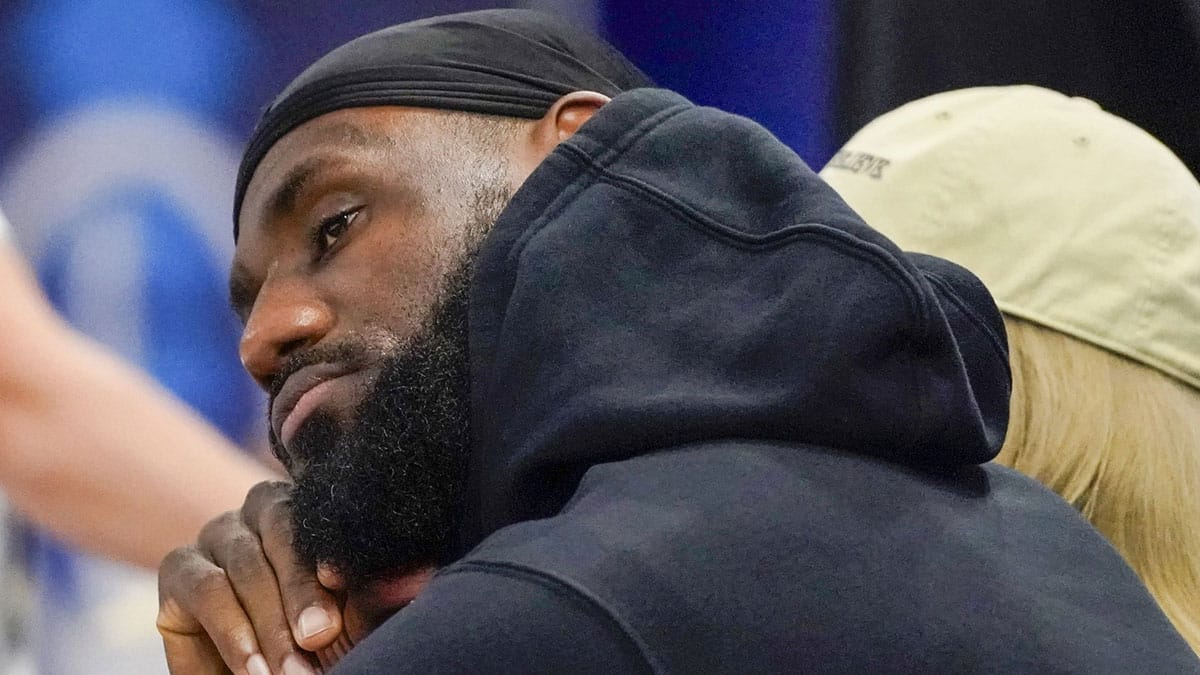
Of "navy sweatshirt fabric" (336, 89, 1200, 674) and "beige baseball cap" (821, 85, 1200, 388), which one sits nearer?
"navy sweatshirt fabric" (336, 89, 1200, 674)

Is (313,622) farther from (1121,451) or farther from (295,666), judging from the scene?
(1121,451)

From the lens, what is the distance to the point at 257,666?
89 cm

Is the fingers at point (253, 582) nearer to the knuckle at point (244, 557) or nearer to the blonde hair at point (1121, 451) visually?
the knuckle at point (244, 557)

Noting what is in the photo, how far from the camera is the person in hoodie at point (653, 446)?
20.9 inches

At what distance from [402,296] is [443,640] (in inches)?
16.3

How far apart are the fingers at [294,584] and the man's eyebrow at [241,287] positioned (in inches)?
5.6

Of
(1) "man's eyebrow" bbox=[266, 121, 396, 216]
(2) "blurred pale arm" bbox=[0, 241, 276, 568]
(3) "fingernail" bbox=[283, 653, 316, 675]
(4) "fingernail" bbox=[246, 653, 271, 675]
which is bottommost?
(2) "blurred pale arm" bbox=[0, 241, 276, 568]

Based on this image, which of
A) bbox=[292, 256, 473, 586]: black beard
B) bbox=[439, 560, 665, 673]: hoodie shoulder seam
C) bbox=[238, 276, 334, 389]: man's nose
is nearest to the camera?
bbox=[439, 560, 665, 673]: hoodie shoulder seam

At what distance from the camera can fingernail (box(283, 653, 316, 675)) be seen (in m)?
0.85

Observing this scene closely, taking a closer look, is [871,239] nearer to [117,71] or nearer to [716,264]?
[716,264]

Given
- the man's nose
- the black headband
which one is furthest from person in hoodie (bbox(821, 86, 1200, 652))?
the man's nose

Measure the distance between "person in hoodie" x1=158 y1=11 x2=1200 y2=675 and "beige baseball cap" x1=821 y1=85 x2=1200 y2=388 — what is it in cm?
43

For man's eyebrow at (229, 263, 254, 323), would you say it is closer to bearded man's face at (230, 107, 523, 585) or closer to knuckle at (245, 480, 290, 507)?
bearded man's face at (230, 107, 523, 585)

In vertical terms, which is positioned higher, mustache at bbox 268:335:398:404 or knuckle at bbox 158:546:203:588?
mustache at bbox 268:335:398:404
